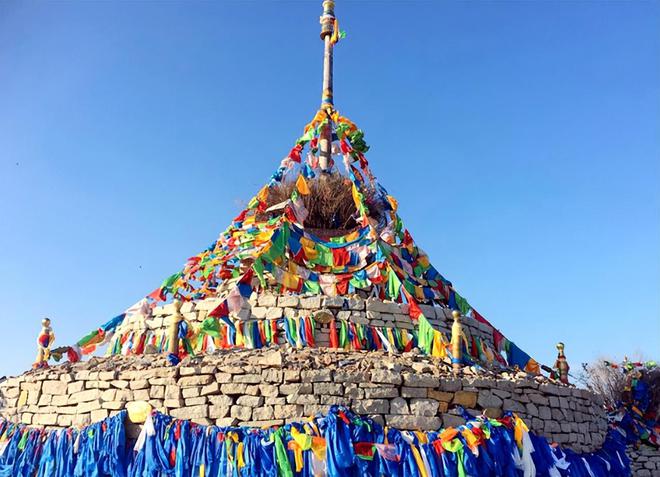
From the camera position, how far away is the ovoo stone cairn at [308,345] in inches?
340

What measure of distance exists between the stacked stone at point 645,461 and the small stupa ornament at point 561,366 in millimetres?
3353

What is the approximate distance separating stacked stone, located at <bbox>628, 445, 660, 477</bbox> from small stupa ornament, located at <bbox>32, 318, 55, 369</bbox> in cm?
1192

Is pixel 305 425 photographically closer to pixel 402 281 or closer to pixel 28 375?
pixel 402 281

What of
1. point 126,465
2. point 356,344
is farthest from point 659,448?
point 126,465

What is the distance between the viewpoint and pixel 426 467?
323 inches

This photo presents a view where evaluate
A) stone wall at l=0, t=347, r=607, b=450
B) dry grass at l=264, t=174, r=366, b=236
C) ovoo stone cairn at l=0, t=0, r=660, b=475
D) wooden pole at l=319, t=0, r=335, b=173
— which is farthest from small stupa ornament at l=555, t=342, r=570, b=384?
wooden pole at l=319, t=0, r=335, b=173

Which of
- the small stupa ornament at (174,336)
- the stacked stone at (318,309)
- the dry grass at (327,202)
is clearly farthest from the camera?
the dry grass at (327,202)

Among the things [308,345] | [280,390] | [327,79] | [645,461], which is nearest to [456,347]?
[308,345]

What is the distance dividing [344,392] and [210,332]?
2.46 m

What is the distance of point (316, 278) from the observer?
38.1 ft

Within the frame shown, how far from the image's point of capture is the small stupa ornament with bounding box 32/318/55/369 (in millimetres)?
10773

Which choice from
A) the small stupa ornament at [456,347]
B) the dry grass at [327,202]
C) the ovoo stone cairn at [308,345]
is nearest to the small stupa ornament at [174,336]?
the ovoo stone cairn at [308,345]

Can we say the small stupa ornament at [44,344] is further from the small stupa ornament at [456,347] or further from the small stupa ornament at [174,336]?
the small stupa ornament at [456,347]

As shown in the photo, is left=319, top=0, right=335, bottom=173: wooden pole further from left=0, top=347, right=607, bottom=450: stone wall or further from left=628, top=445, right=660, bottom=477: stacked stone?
left=628, top=445, right=660, bottom=477: stacked stone
